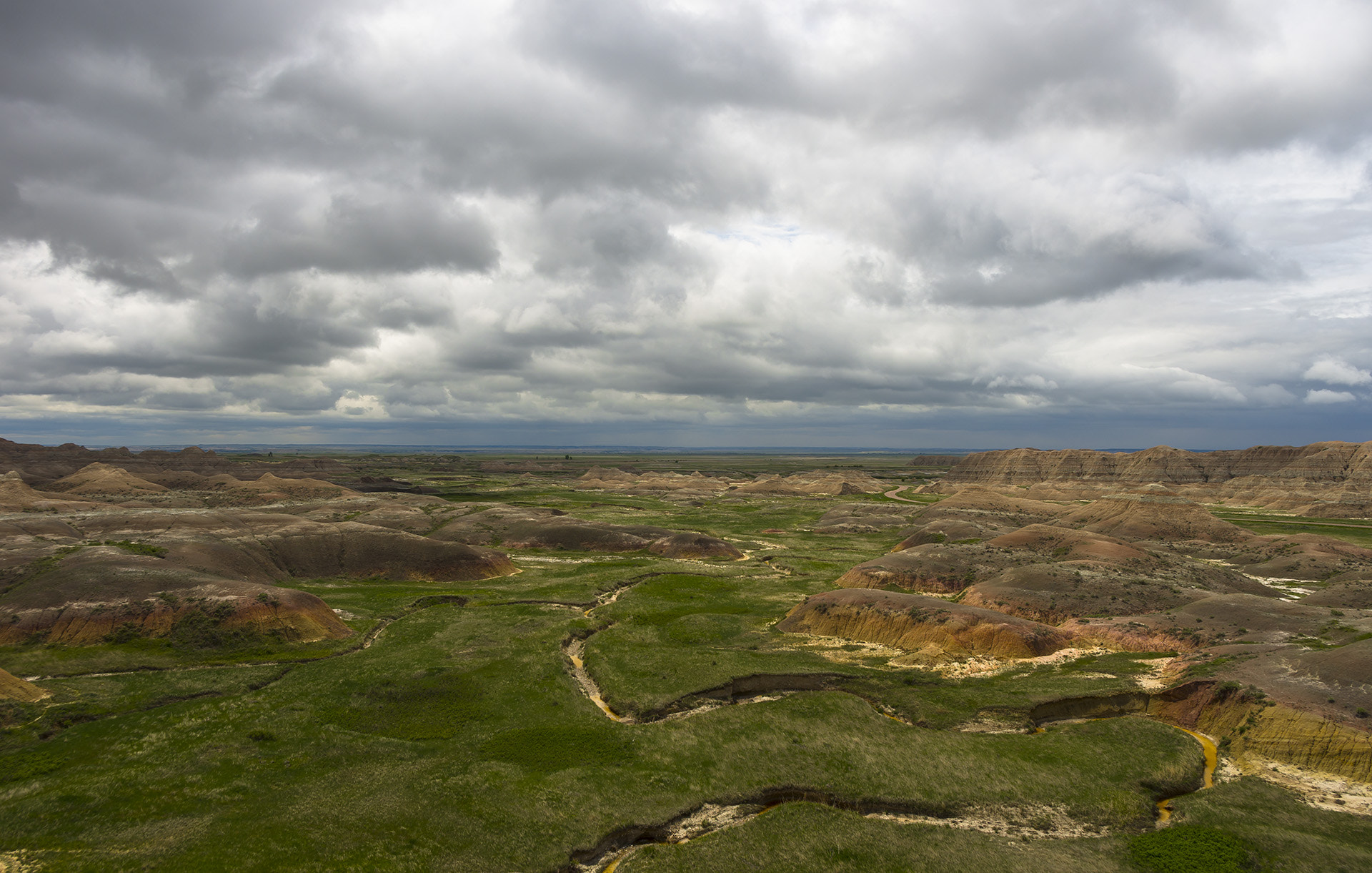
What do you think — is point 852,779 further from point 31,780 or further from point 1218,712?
point 31,780

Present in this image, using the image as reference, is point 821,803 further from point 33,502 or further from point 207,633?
point 33,502

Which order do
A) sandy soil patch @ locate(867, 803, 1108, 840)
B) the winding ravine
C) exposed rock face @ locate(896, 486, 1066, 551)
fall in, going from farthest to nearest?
exposed rock face @ locate(896, 486, 1066, 551) → sandy soil patch @ locate(867, 803, 1108, 840) → the winding ravine

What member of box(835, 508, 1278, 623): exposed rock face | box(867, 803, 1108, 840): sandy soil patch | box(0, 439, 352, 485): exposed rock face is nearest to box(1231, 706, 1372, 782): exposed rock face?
box(867, 803, 1108, 840): sandy soil patch

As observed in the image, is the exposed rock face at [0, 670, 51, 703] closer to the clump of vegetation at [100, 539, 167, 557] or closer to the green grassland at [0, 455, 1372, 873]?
the green grassland at [0, 455, 1372, 873]

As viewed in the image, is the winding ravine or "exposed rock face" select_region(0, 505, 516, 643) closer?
the winding ravine

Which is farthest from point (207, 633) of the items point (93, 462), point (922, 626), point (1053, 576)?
point (93, 462)
